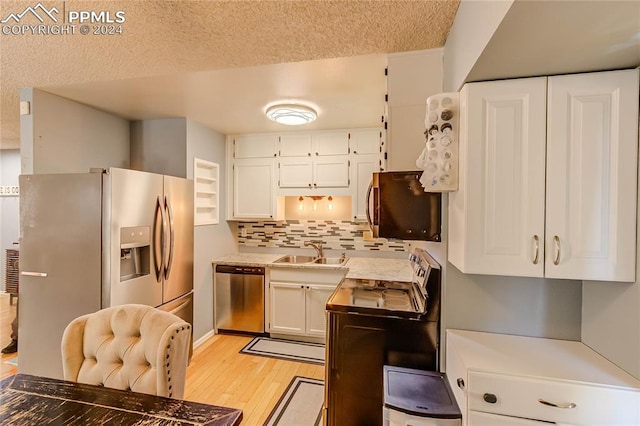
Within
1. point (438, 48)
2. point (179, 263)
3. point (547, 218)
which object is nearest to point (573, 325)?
point (547, 218)

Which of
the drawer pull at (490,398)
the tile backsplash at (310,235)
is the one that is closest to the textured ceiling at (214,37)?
the drawer pull at (490,398)

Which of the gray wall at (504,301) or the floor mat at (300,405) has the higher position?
the gray wall at (504,301)

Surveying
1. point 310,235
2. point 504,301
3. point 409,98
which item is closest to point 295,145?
point 310,235

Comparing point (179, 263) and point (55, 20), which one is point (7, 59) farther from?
point (179, 263)

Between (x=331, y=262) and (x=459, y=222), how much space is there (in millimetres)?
2271

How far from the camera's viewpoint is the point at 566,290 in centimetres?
138

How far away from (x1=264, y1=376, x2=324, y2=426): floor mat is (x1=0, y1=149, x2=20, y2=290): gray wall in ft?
17.7

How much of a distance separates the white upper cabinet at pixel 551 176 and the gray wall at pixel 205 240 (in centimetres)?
265

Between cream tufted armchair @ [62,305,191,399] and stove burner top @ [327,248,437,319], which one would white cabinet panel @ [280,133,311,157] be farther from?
cream tufted armchair @ [62,305,191,399]

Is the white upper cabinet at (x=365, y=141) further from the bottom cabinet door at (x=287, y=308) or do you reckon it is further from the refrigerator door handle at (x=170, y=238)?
the refrigerator door handle at (x=170, y=238)

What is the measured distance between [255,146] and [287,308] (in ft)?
Answer: 6.61

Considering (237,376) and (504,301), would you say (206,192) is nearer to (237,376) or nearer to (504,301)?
(237,376)

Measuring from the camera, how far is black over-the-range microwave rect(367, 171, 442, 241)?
1.61 meters

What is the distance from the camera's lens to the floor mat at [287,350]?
2817 mm
